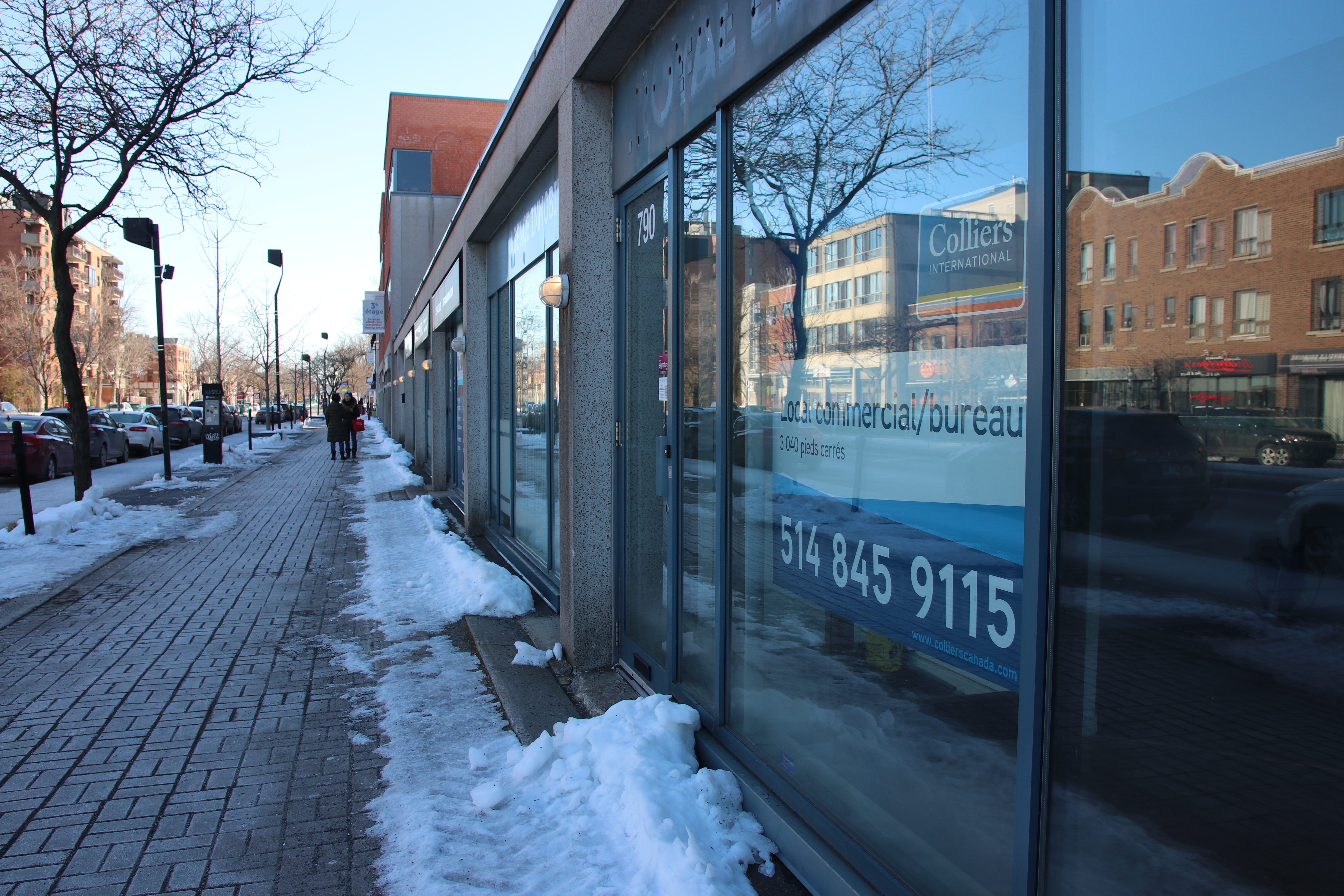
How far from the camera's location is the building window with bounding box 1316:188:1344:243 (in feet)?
4.32

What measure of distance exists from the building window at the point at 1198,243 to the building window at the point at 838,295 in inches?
47.1

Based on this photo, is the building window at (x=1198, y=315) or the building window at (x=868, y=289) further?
the building window at (x=868, y=289)

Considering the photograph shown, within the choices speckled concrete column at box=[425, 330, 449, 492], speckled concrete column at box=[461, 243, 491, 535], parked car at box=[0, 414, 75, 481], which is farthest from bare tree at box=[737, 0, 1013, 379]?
parked car at box=[0, 414, 75, 481]

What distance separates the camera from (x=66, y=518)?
10.3 metres

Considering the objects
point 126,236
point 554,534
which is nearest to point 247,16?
point 126,236

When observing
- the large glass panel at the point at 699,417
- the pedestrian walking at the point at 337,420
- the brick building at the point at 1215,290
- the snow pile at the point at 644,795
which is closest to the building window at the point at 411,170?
the pedestrian walking at the point at 337,420

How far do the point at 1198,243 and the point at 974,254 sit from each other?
2.06 ft

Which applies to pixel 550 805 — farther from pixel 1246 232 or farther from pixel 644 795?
pixel 1246 232

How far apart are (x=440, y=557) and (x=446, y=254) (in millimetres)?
5671

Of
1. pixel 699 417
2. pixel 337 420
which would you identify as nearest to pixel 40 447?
pixel 337 420

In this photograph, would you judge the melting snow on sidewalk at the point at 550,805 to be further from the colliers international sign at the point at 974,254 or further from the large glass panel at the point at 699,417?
the colliers international sign at the point at 974,254

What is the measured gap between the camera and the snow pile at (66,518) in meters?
9.52

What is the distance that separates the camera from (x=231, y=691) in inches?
192

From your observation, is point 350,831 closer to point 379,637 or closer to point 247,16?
point 379,637
